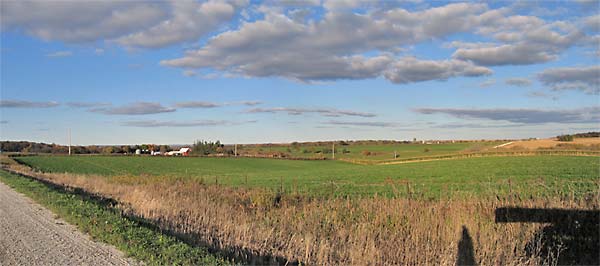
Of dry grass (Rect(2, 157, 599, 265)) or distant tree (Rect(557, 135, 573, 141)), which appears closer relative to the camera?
dry grass (Rect(2, 157, 599, 265))

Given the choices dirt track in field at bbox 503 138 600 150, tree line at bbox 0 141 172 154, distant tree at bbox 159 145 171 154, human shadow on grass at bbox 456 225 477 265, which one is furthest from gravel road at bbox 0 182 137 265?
distant tree at bbox 159 145 171 154

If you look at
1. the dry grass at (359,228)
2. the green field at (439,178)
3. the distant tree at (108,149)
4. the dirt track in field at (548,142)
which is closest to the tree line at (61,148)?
the distant tree at (108,149)

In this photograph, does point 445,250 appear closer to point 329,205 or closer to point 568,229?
point 568,229

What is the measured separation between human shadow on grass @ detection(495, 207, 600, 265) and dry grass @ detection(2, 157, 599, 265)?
193 millimetres

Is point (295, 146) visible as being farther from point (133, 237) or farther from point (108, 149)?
point (133, 237)

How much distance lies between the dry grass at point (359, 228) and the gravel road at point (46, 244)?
208 centimetres

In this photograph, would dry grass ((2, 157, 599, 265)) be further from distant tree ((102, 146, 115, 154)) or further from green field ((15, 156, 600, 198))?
distant tree ((102, 146, 115, 154))

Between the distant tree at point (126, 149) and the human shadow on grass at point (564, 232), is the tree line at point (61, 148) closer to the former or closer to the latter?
the distant tree at point (126, 149)

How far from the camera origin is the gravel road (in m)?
8.40

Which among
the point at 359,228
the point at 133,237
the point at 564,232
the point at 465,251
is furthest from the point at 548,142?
the point at 133,237

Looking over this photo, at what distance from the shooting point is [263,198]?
18.9 m

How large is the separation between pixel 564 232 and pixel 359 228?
5300mm

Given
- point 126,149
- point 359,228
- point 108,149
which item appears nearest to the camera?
point 359,228

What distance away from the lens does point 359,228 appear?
12.3 metres
